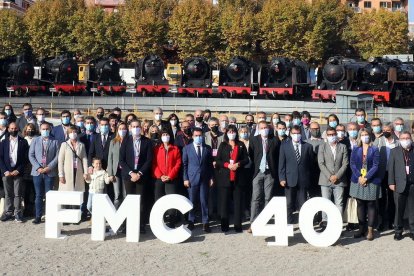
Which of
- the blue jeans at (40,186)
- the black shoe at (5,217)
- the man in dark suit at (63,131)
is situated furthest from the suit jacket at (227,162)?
the black shoe at (5,217)

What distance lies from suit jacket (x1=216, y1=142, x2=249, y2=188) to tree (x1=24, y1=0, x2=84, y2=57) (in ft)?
164

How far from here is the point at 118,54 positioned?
6131 centimetres

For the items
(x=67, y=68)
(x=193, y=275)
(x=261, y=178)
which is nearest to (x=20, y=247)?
(x=193, y=275)

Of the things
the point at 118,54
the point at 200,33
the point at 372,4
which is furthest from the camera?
the point at 372,4

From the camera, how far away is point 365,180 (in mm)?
10344

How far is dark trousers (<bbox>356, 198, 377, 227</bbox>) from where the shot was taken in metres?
10.5

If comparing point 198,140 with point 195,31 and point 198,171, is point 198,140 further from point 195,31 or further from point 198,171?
point 195,31

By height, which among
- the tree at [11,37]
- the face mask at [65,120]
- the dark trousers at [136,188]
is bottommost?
the dark trousers at [136,188]

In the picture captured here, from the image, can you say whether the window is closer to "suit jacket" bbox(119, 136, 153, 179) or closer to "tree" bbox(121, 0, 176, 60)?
"tree" bbox(121, 0, 176, 60)

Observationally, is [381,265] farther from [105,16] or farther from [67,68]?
[105,16]

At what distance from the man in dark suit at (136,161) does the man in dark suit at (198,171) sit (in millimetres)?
721

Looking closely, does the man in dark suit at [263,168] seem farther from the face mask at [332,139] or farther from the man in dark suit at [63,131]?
the man in dark suit at [63,131]

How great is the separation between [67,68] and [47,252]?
109ft

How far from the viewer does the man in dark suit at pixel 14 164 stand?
11.5 m
